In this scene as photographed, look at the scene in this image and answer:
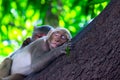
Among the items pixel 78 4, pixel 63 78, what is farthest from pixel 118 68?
pixel 78 4

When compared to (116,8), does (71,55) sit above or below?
below

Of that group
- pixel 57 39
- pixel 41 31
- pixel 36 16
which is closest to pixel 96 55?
pixel 57 39

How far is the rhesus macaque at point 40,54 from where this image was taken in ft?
8.41

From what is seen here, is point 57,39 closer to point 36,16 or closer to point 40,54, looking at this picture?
point 40,54

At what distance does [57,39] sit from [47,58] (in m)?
0.24

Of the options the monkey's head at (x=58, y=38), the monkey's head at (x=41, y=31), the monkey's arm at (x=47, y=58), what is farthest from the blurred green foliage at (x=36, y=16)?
the monkey's arm at (x=47, y=58)

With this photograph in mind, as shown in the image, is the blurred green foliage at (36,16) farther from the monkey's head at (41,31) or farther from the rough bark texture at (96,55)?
the rough bark texture at (96,55)

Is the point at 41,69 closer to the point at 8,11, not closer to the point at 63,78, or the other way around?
the point at 63,78

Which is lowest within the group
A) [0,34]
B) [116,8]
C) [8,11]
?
[0,34]

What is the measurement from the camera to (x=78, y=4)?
4.98m

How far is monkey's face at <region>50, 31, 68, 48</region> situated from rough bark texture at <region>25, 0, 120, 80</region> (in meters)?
→ 0.31

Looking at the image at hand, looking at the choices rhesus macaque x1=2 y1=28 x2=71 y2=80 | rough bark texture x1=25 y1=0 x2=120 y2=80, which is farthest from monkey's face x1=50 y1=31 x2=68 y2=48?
rough bark texture x1=25 y1=0 x2=120 y2=80

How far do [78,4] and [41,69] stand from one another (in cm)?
252

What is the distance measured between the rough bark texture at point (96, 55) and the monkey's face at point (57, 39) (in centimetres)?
31
